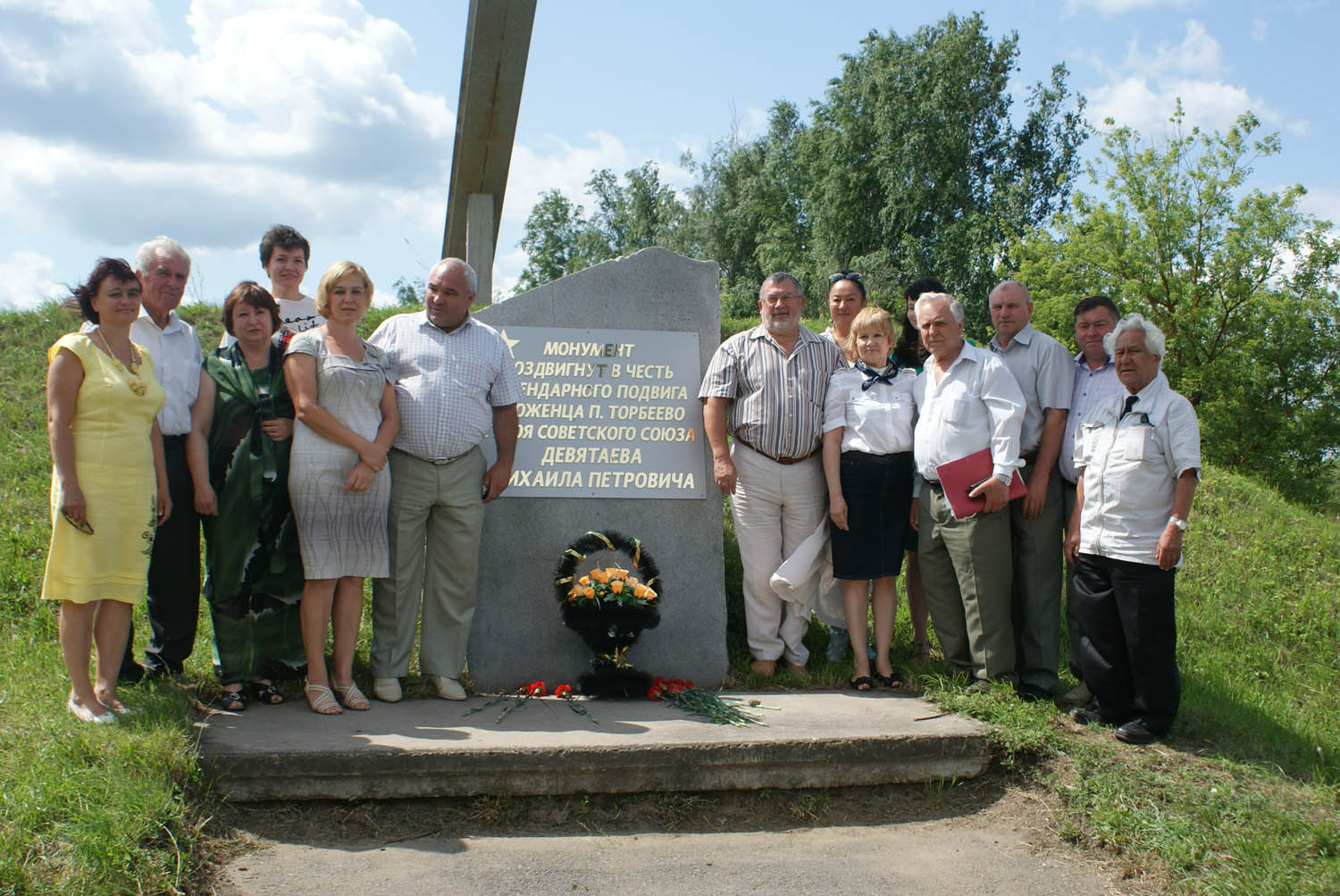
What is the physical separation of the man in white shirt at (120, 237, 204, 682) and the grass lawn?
0.23 metres

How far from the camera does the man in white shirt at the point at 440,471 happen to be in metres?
3.89

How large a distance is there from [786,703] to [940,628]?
2.83 ft

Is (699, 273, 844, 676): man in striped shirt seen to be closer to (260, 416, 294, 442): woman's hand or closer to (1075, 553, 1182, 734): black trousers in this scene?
(1075, 553, 1182, 734): black trousers

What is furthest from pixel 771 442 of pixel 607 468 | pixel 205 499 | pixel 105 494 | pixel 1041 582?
pixel 105 494

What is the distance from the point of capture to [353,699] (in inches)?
146

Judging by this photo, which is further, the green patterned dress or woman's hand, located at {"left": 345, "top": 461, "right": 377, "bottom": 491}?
the green patterned dress

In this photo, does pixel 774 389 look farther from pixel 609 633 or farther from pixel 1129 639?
pixel 1129 639

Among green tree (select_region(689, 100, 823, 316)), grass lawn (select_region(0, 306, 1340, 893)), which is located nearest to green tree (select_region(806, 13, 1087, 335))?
green tree (select_region(689, 100, 823, 316))

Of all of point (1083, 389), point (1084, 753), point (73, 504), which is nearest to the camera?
point (73, 504)

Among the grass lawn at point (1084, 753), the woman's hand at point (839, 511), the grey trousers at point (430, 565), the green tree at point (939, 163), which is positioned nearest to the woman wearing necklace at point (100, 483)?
the grass lawn at point (1084, 753)

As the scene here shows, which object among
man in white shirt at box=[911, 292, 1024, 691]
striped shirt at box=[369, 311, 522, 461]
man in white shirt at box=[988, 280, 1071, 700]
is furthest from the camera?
man in white shirt at box=[988, 280, 1071, 700]

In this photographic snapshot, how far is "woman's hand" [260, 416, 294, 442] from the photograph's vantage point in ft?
12.3

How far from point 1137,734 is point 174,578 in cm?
391

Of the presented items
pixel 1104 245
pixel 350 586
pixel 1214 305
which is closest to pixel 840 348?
pixel 350 586
